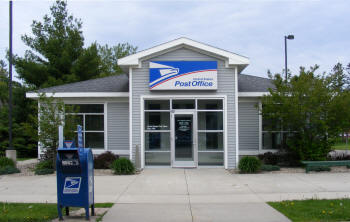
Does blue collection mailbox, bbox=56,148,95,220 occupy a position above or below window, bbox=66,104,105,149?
below

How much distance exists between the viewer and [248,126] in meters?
16.5

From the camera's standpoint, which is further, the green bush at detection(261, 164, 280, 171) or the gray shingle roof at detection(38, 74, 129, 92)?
the gray shingle roof at detection(38, 74, 129, 92)

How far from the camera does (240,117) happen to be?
16.5m

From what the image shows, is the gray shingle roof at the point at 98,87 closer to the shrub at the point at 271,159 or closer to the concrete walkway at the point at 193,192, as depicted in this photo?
the concrete walkway at the point at 193,192

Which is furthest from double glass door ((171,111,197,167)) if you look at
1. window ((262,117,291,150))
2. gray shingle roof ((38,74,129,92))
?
window ((262,117,291,150))

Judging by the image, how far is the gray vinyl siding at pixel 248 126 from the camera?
16.4m

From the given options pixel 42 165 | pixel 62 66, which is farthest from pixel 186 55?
pixel 62 66

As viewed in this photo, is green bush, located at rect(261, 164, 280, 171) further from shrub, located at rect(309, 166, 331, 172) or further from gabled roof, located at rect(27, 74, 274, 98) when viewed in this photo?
gabled roof, located at rect(27, 74, 274, 98)

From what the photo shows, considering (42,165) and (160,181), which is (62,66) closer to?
(42,165)

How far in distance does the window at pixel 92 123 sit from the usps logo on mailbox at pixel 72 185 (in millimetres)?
9371

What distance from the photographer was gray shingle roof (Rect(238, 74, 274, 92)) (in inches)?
643

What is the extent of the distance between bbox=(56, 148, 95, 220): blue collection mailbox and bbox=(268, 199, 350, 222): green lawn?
414 centimetres

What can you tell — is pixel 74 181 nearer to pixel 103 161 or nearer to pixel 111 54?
pixel 103 161

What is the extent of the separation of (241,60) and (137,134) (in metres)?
5.22
